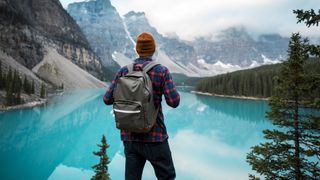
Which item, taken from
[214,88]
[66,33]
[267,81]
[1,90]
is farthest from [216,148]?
[66,33]

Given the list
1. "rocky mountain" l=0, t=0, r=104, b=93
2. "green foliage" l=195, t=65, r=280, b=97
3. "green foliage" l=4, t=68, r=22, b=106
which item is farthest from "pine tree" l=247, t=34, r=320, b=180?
"green foliage" l=195, t=65, r=280, b=97

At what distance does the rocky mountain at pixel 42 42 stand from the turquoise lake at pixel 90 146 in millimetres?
37860

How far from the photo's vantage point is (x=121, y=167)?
805 inches

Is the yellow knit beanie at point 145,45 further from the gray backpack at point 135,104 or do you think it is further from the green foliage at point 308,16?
the green foliage at point 308,16

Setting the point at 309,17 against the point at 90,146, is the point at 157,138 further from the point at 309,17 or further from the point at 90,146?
the point at 90,146

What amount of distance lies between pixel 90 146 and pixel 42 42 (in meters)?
114

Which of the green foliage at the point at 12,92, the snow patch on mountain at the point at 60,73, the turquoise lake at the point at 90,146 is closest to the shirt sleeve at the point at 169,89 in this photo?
the turquoise lake at the point at 90,146

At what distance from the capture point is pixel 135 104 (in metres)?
3.01

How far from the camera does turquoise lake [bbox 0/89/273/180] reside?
61.6 ft

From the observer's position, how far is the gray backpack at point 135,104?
3.00 meters

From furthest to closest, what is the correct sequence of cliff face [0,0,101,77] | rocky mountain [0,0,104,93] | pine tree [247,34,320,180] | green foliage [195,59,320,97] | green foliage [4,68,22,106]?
1. cliff face [0,0,101,77]
2. rocky mountain [0,0,104,93]
3. green foliage [195,59,320,97]
4. green foliage [4,68,22,106]
5. pine tree [247,34,320,180]

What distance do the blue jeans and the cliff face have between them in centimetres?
9613

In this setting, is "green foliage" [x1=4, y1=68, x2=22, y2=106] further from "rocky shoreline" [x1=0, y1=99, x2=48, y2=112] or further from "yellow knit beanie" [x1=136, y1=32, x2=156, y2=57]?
"yellow knit beanie" [x1=136, y1=32, x2=156, y2=57]

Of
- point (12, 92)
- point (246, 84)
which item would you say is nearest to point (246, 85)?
point (246, 84)
